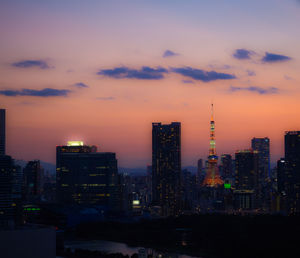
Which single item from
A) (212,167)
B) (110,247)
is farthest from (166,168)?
(110,247)

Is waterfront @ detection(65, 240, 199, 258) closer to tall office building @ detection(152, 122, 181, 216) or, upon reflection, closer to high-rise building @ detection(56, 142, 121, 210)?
high-rise building @ detection(56, 142, 121, 210)

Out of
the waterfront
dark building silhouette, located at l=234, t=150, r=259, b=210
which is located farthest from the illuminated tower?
the waterfront

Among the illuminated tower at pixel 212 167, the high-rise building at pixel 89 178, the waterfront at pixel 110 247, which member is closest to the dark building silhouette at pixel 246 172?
the illuminated tower at pixel 212 167

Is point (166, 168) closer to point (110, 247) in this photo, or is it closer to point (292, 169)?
point (292, 169)

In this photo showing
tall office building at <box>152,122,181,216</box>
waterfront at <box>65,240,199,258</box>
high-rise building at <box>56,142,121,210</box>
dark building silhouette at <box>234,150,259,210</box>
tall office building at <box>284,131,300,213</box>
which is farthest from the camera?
dark building silhouette at <box>234,150,259,210</box>

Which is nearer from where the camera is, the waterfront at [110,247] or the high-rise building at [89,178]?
the waterfront at [110,247]

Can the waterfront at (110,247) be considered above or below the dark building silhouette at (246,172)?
below

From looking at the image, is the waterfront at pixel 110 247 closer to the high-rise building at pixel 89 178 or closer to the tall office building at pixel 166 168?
the high-rise building at pixel 89 178
